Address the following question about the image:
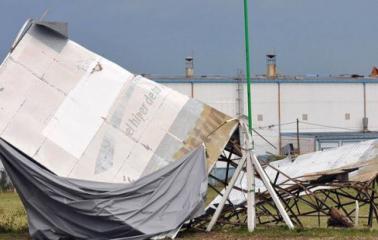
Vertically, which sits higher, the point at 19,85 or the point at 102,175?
the point at 19,85

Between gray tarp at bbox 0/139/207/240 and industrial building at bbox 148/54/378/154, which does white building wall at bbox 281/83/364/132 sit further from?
gray tarp at bbox 0/139/207/240

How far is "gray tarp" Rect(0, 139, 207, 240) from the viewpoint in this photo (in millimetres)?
13180

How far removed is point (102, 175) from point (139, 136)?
3.69ft

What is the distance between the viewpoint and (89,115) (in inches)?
560

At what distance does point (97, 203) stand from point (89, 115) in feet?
6.65

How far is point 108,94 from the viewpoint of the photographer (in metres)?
14.5

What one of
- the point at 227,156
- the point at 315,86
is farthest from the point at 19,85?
the point at 315,86

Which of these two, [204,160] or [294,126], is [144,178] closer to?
[204,160]

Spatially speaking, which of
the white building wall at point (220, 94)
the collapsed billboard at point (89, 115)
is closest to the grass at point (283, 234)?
the collapsed billboard at point (89, 115)

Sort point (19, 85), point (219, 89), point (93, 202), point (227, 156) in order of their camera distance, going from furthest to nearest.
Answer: point (219, 89) → point (227, 156) → point (19, 85) → point (93, 202)

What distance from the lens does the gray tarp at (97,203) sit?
43.2ft

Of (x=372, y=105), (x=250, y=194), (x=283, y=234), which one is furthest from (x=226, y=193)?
(x=372, y=105)

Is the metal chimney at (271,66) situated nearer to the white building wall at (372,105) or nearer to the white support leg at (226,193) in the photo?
the white building wall at (372,105)

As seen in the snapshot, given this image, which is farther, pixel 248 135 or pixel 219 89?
pixel 219 89
